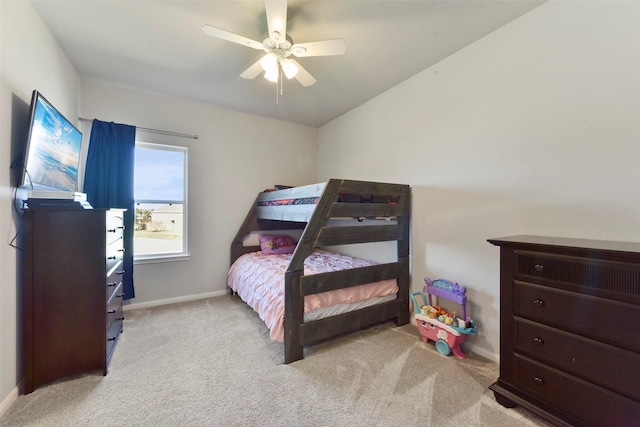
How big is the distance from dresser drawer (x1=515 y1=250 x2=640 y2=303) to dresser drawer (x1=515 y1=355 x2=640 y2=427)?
0.46 meters

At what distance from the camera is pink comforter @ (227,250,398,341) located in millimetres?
2107

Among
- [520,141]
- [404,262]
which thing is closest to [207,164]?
[404,262]

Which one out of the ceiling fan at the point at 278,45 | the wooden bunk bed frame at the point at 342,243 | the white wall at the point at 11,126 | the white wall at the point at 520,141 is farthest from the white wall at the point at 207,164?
the white wall at the point at 520,141

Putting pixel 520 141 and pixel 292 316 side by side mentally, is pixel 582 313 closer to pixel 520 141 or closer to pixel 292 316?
pixel 520 141

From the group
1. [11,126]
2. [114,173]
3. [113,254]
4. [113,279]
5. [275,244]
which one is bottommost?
[113,279]

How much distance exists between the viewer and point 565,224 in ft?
5.50

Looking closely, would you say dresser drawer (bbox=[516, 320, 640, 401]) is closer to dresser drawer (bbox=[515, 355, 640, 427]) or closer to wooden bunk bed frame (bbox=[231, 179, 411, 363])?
dresser drawer (bbox=[515, 355, 640, 427])

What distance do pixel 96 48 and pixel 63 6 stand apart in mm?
470

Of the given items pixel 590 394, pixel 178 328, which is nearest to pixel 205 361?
pixel 178 328

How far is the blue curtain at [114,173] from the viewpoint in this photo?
8.90 ft

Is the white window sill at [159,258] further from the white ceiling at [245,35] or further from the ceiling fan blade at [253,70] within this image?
the ceiling fan blade at [253,70]

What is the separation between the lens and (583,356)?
4.15 ft

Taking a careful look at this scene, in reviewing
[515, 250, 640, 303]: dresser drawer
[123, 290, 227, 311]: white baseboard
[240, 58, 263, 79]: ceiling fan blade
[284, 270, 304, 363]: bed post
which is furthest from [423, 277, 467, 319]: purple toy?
[123, 290, 227, 311]: white baseboard

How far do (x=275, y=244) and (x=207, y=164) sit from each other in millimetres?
1409
